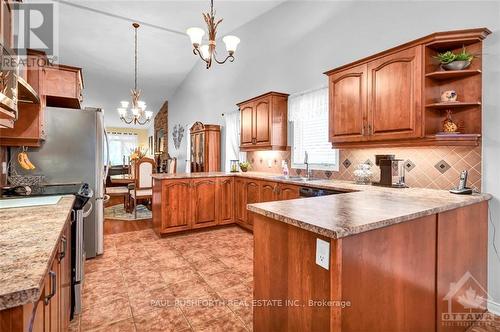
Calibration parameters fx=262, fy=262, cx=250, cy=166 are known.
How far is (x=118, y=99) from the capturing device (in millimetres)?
10008

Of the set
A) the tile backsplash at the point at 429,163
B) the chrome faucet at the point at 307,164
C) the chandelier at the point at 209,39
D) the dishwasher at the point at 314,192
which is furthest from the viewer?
the chrome faucet at the point at 307,164

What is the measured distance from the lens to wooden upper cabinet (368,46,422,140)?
2291 mm

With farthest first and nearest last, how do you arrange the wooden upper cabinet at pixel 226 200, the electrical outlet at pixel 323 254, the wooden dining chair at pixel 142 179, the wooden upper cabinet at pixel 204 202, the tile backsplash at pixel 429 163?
1. the wooden dining chair at pixel 142 179
2. the wooden upper cabinet at pixel 226 200
3. the wooden upper cabinet at pixel 204 202
4. the tile backsplash at pixel 429 163
5. the electrical outlet at pixel 323 254

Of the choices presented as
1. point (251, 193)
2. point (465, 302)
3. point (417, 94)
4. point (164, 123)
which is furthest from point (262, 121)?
point (164, 123)

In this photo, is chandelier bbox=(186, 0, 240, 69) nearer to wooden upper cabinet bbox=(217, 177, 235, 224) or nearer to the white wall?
the white wall

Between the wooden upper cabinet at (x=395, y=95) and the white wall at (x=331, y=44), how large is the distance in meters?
0.50

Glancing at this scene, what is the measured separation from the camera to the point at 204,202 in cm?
418

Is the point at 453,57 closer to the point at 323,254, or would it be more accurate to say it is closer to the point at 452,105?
the point at 452,105

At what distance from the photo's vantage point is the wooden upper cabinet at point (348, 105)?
2729mm

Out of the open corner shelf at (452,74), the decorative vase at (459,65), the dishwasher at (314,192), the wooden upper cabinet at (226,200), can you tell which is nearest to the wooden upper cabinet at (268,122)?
the wooden upper cabinet at (226,200)

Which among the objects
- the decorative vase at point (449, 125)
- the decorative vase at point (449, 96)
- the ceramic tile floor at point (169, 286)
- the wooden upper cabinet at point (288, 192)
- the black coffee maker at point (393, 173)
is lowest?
the ceramic tile floor at point (169, 286)

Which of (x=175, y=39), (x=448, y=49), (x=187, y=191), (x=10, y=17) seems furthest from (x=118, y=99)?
(x=448, y=49)

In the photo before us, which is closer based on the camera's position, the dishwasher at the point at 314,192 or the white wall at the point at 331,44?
the white wall at the point at 331,44

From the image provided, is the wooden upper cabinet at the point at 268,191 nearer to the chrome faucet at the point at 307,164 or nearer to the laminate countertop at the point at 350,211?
the chrome faucet at the point at 307,164
